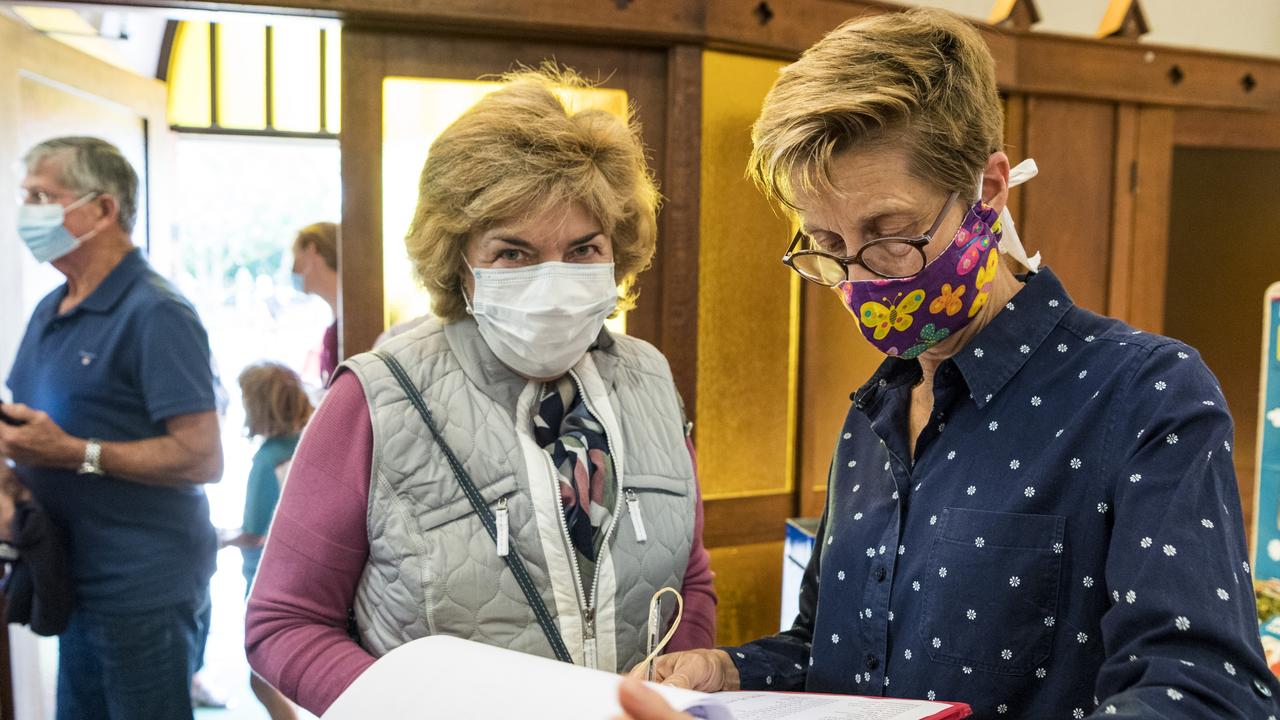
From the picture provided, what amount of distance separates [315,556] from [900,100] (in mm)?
953

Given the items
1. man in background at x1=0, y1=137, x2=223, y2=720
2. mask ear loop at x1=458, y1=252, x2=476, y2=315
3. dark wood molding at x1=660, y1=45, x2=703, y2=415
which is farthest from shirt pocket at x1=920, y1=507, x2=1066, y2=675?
man in background at x1=0, y1=137, x2=223, y2=720

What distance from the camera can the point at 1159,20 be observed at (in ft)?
14.8

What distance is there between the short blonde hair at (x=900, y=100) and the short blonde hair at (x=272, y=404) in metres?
2.96

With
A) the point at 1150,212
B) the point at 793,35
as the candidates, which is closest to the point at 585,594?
the point at 793,35

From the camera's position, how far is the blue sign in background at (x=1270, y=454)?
2.12 metres

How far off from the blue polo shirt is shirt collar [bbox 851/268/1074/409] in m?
2.03

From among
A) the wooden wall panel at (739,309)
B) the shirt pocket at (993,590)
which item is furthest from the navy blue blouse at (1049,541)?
the wooden wall panel at (739,309)

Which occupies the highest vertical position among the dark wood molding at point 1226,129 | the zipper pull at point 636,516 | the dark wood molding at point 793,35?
the dark wood molding at point 793,35

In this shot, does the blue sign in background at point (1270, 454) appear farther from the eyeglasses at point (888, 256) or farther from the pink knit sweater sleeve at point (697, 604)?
the eyeglasses at point (888, 256)

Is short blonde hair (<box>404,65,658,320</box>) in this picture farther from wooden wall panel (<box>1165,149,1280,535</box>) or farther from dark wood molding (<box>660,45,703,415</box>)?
wooden wall panel (<box>1165,149,1280,535</box>)

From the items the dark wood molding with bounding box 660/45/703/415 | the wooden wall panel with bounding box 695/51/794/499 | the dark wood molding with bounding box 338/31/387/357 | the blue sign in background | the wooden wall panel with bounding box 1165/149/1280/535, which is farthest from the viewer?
the wooden wall panel with bounding box 1165/149/1280/535

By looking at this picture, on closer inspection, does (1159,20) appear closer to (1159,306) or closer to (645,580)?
(1159,306)

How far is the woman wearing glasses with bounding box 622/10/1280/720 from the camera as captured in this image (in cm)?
83

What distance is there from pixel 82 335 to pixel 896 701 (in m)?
2.25
